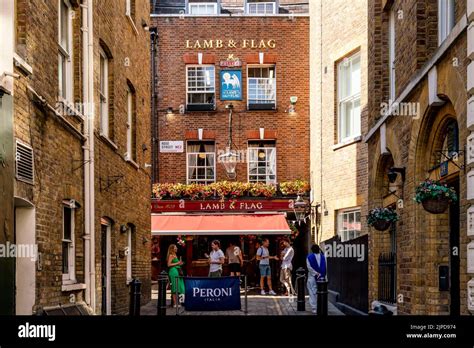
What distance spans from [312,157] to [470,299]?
48.8 ft

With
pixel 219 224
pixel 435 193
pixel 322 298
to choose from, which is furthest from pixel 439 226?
pixel 219 224

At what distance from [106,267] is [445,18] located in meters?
7.16

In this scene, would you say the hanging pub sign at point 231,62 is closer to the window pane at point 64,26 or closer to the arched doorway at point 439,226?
the window pane at point 64,26

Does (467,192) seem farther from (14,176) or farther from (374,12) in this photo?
(374,12)

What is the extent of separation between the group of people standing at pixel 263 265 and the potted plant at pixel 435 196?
595 centimetres

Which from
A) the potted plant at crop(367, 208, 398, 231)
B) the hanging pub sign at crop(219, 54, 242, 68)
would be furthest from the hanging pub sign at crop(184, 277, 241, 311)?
the hanging pub sign at crop(219, 54, 242, 68)

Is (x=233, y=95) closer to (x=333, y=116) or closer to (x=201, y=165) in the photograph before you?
(x=201, y=165)

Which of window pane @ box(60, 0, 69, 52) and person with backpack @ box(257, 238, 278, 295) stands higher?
window pane @ box(60, 0, 69, 52)

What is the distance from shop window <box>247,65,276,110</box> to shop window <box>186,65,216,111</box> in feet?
3.82

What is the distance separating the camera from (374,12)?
1163 cm

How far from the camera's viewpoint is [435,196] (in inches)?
278

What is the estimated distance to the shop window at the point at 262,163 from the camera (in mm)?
22047

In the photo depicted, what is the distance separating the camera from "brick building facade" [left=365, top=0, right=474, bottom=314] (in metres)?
6.94

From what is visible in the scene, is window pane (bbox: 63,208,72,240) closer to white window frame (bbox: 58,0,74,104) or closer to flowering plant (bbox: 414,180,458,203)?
white window frame (bbox: 58,0,74,104)
